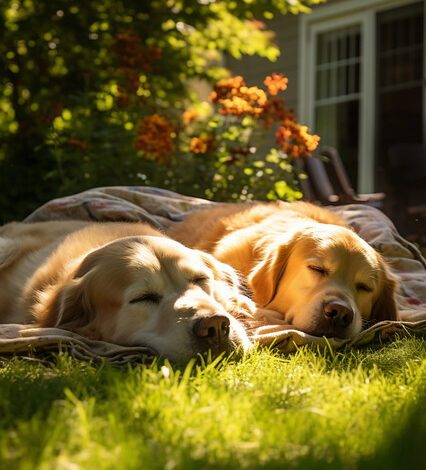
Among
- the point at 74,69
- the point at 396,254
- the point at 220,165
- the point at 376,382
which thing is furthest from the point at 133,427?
the point at 74,69

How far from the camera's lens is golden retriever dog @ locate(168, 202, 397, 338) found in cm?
→ 343

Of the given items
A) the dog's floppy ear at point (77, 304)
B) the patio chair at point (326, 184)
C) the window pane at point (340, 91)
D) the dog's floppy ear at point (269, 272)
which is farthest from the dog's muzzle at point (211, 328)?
the window pane at point (340, 91)

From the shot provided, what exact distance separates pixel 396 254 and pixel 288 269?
117 cm

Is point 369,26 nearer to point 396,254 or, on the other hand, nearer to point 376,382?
point 396,254

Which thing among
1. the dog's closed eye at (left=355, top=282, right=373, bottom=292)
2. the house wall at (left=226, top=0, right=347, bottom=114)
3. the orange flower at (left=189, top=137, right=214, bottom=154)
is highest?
the house wall at (left=226, top=0, right=347, bottom=114)

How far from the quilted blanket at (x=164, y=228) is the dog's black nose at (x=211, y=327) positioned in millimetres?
225

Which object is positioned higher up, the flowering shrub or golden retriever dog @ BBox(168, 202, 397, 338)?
the flowering shrub

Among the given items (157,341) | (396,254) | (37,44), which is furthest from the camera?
(37,44)

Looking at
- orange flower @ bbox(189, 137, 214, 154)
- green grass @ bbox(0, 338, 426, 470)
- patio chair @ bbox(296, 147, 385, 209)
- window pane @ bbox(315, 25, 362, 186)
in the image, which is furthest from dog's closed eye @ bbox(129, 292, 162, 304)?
window pane @ bbox(315, 25, 362, 186)

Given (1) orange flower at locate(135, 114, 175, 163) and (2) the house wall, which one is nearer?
(1) orange flower at locate(135, 114, 175, 163)

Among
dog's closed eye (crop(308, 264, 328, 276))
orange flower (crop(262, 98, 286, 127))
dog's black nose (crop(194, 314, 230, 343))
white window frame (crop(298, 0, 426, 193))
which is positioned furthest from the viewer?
white window frame (crop(298, 0, 426, 193))

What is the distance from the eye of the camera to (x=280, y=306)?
3.74 metres

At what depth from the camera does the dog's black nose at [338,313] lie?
132 inches

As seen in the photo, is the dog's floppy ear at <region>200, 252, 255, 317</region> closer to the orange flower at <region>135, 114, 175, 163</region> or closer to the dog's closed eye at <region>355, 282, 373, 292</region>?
the dog's closed eye at <region>355, 282, 373, 292</region>
